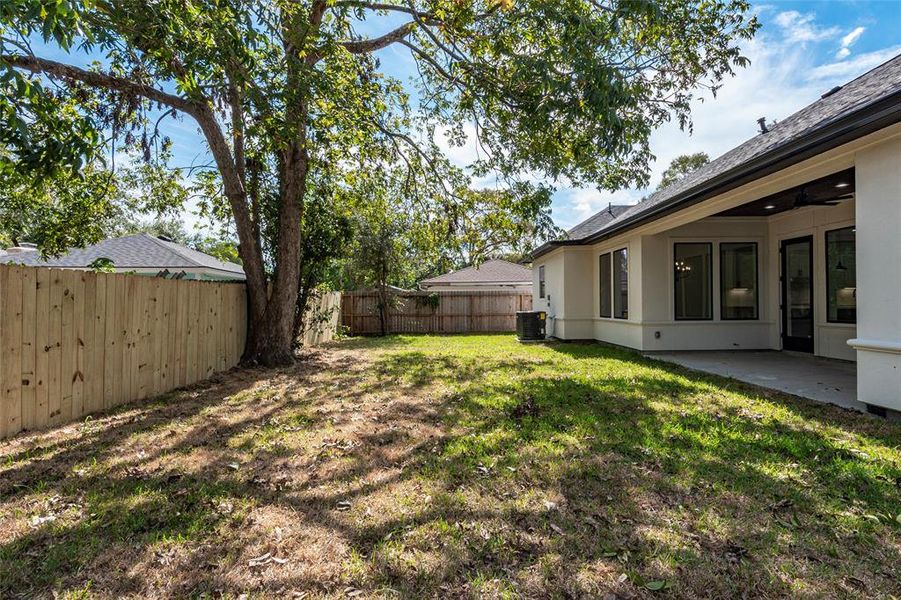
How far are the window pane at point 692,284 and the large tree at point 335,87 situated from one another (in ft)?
9.43

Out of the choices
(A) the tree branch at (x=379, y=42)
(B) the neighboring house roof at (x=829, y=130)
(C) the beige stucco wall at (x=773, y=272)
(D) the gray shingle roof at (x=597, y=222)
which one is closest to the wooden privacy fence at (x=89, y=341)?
(A) the tree branch at (x=379, y=42)

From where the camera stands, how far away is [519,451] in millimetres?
3623

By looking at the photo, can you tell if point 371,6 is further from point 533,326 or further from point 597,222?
point 597,222

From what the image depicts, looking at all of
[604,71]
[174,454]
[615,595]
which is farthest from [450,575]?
[604,71]

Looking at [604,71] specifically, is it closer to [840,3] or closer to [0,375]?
[840,3]

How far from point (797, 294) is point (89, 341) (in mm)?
11547

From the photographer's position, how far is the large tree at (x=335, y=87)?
4.22 meters

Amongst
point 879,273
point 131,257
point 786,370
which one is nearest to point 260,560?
point 879,273

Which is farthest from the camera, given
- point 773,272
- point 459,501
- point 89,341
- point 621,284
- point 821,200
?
point 621,284

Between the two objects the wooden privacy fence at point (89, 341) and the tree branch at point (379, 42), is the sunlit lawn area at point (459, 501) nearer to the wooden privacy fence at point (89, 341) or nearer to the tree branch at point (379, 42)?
the wooden privacy fence at point (89, 341)

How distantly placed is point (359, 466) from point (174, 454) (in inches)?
63.1

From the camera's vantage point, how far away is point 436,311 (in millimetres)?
17109

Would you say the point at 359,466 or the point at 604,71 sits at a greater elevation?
the point at 604,71

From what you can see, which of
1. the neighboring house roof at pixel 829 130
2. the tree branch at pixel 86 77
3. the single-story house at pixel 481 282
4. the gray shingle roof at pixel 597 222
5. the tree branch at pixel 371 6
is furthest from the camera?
the single-story house at pixel 481 282
